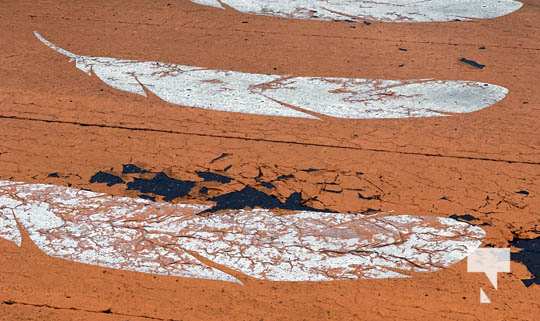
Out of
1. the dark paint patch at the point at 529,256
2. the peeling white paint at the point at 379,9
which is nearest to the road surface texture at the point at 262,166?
the dark paint patch at the point at 529,256

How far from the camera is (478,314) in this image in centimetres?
393

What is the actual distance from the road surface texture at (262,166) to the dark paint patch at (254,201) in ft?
0.05

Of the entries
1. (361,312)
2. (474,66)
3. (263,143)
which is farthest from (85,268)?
(474,66)

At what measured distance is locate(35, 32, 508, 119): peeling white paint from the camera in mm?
6172

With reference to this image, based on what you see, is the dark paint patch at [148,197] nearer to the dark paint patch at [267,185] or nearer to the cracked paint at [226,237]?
the cracked paint at [226,237]

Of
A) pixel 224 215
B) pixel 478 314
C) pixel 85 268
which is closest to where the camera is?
pixel 478 314

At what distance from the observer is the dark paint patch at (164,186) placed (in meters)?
4.95

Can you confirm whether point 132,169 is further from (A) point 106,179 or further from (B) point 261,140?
(B) point 261,140

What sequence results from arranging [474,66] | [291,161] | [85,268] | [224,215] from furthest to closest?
[474,66], [291,161], [224,215], [85,268]

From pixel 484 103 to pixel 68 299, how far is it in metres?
3.78

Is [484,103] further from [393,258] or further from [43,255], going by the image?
[43,255]

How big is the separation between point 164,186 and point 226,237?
27.7 inches

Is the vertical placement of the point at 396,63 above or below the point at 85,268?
above

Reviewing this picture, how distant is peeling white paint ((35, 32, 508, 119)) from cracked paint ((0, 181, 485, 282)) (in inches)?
60.2
